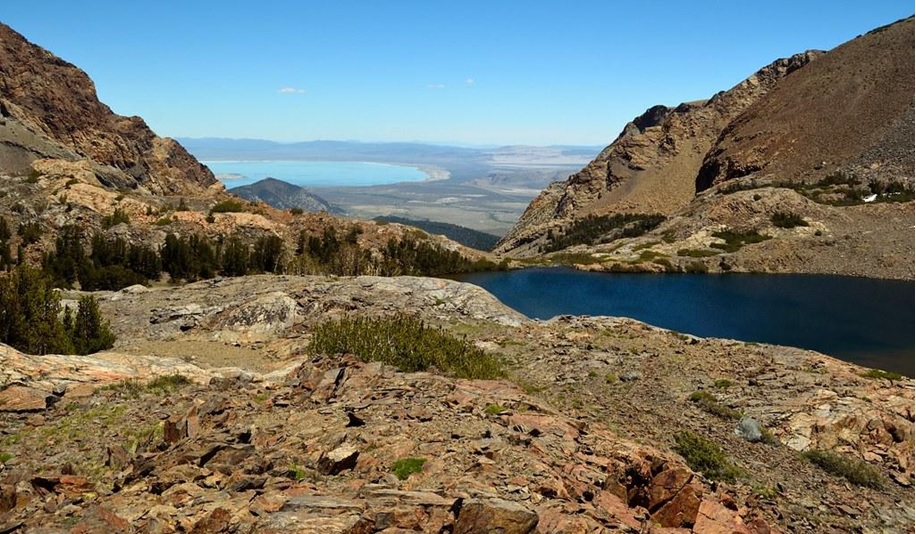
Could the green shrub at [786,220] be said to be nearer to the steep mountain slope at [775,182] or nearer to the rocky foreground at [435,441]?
the steep mountain slope at [775,182]

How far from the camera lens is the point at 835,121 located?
→ 115562mm

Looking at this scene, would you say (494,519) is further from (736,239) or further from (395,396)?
(736,239)

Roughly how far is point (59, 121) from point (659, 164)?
126m

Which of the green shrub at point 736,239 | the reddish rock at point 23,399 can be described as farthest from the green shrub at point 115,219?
the green shrub at point 736,239

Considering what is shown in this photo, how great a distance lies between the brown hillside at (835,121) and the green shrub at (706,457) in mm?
105053

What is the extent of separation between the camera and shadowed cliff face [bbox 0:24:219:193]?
303ft

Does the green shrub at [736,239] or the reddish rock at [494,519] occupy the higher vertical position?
the reddish rock at [494,519]

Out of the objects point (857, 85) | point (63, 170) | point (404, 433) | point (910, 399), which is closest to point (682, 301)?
point (910, 399)

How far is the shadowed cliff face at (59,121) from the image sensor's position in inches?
3634

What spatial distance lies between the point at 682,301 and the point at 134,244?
5599 cm

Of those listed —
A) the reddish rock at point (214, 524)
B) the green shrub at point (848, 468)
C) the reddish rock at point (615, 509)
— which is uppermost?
the reddish rock at point (214, 524)

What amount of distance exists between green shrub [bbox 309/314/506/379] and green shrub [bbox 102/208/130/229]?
5265cm

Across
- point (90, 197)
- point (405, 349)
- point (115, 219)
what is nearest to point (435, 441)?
point (405, 349)

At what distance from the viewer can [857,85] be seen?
118 metres
